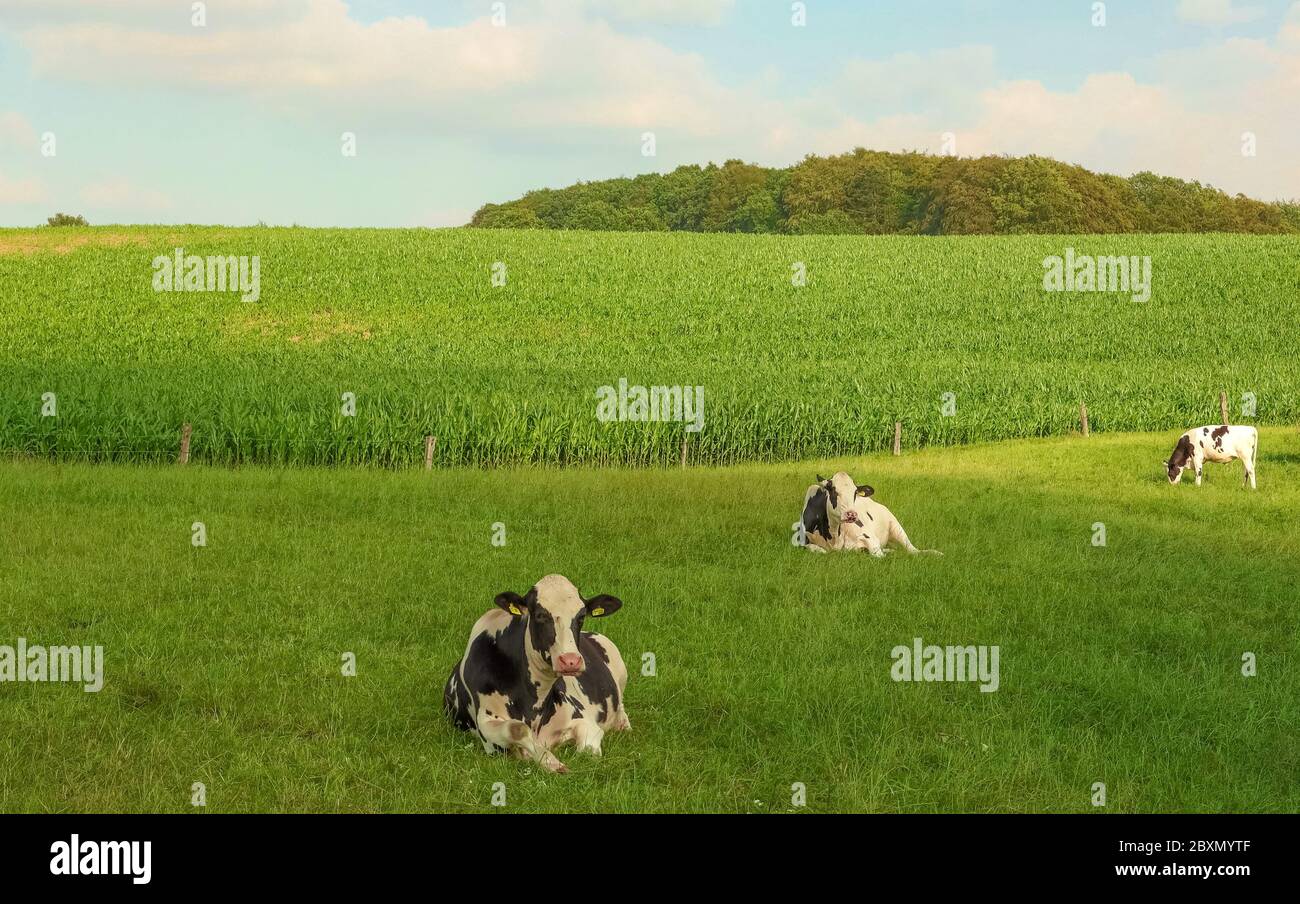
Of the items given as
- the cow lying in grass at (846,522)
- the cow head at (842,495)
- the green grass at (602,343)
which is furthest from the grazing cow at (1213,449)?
the cow head at (842,495)

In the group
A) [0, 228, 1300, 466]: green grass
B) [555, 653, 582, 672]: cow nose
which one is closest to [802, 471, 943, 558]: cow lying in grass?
[555, 653, 582, 672]: cow nose

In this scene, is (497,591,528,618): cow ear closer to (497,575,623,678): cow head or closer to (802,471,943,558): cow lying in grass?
(497,575,623,678): cow head

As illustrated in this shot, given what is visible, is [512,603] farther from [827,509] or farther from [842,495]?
[827,509]

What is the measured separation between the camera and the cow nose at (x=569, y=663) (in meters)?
8.09

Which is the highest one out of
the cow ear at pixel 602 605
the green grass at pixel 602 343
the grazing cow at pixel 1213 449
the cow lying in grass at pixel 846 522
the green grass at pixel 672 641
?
the green grass at pixel 602 343

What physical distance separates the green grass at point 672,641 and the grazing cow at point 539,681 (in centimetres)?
21

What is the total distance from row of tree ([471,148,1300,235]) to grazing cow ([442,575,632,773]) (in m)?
106

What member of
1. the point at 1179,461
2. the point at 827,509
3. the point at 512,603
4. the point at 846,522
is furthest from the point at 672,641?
the point at 1179,461

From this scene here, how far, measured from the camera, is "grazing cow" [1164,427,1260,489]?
2656 cm

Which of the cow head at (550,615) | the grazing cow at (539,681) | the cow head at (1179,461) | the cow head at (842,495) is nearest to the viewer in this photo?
the cow head at (550,615)

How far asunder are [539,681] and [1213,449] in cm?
2252

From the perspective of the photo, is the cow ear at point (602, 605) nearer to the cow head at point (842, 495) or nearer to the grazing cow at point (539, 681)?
the grazing cow at point (539, 681)

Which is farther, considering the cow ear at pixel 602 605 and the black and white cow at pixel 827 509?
the black and white cow at pixel 827 509

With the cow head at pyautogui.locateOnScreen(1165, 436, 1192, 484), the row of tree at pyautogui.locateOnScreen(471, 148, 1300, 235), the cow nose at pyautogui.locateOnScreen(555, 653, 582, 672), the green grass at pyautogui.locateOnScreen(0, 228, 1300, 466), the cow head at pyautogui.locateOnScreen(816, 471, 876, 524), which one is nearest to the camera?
the cow nose at pyautogui.locateOnScreen(555, 653, 582, 672)
